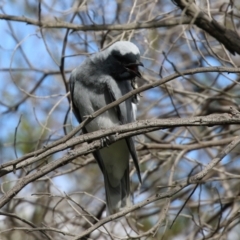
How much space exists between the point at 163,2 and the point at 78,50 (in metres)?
→ 1.16

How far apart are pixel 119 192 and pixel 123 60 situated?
121cm

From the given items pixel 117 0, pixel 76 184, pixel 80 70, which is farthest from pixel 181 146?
pixel 76 184

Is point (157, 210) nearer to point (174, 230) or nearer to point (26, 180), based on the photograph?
point (174, 230)

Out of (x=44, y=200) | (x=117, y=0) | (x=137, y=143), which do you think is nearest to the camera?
(x=137, y=143)

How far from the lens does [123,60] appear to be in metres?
4.73

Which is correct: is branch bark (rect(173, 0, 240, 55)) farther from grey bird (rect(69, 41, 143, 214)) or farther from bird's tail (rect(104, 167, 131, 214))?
bird's tail (rect(104, 167, 131, 214))

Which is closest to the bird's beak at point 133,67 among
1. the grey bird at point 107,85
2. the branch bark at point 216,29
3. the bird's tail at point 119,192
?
the grey bird at point 107,85

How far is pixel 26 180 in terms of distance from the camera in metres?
2.99

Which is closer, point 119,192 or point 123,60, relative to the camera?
point 123,60

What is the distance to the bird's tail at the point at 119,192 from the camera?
201 inches

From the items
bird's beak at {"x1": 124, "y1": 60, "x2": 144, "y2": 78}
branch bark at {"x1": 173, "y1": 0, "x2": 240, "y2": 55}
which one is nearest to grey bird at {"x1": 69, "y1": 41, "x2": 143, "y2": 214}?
bird's beak at {"x1": 124, "y1": 60, "x2": 144, "y2": 78}

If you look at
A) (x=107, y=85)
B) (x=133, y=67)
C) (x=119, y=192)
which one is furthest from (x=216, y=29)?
(x=119, y=192)

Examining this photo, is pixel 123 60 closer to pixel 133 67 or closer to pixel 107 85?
pixel 133 67

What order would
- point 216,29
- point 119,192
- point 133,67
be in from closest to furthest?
point 216,29 < point 133,67 < point 119,192
